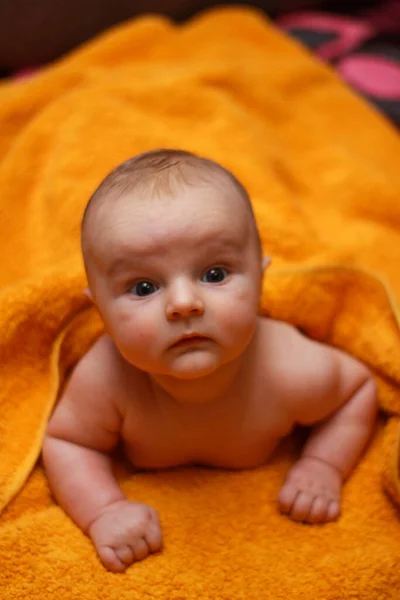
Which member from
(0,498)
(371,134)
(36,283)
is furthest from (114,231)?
(371,134)

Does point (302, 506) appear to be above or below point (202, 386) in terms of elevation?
below

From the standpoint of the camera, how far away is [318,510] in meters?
0.86

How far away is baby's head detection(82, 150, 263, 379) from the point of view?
740mm

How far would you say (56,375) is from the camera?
3.12 feet

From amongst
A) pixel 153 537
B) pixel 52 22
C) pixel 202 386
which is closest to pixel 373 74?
pixel 52 22

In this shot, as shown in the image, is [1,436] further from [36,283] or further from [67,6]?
[67,6]

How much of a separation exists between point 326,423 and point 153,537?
0.25 m

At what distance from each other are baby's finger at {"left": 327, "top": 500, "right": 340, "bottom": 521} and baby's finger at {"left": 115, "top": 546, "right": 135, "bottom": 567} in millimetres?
226

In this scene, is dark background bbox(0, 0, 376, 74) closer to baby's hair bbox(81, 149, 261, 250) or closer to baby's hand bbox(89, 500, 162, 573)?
baby's hair bbox(81, 149, 261, 250)

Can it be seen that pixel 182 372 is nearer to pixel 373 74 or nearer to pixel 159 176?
pixel 159 176

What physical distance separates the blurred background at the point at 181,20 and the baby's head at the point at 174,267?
0.78 meters

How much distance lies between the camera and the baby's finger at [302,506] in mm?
861

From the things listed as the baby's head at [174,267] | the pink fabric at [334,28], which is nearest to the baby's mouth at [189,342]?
the baby's head at [174,267]

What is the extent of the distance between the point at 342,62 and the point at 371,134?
0.28 metres
